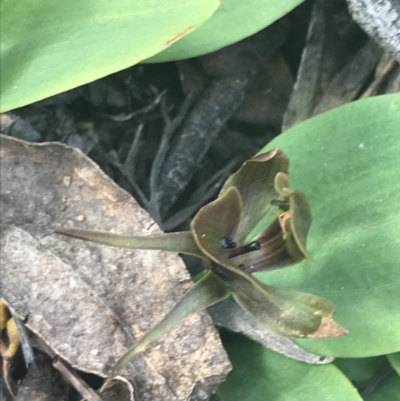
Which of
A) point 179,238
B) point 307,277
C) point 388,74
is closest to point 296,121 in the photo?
point 388,74

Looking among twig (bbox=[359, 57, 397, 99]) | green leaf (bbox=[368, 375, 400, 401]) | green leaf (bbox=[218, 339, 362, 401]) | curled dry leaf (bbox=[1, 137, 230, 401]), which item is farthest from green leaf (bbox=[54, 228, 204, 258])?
twig (bbox=[359, 57, 397, 99])

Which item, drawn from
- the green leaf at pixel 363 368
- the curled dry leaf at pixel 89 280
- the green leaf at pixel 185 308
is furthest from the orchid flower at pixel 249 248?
the green leaf at pixel 363 368

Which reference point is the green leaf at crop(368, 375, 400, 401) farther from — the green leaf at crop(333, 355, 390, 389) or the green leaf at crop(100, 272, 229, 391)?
the green leaf at crop(100, 272, 229, 391)

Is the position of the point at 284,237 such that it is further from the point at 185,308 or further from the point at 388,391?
the point at 388,391

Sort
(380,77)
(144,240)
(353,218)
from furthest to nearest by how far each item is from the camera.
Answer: (380,77), (353,218), (144,240)

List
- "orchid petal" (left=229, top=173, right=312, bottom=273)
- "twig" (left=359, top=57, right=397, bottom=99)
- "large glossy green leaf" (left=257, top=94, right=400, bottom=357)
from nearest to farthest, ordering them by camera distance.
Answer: "orchid petal" (left=229, top=173, right=312, bottom=273) → "large glossy green leaf" (left=257, top=94, right=400, bottom=357) → "twig" (left=359, top=57, right=397, bottom=99)

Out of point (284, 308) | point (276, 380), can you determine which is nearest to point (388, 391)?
point (276, 380)
